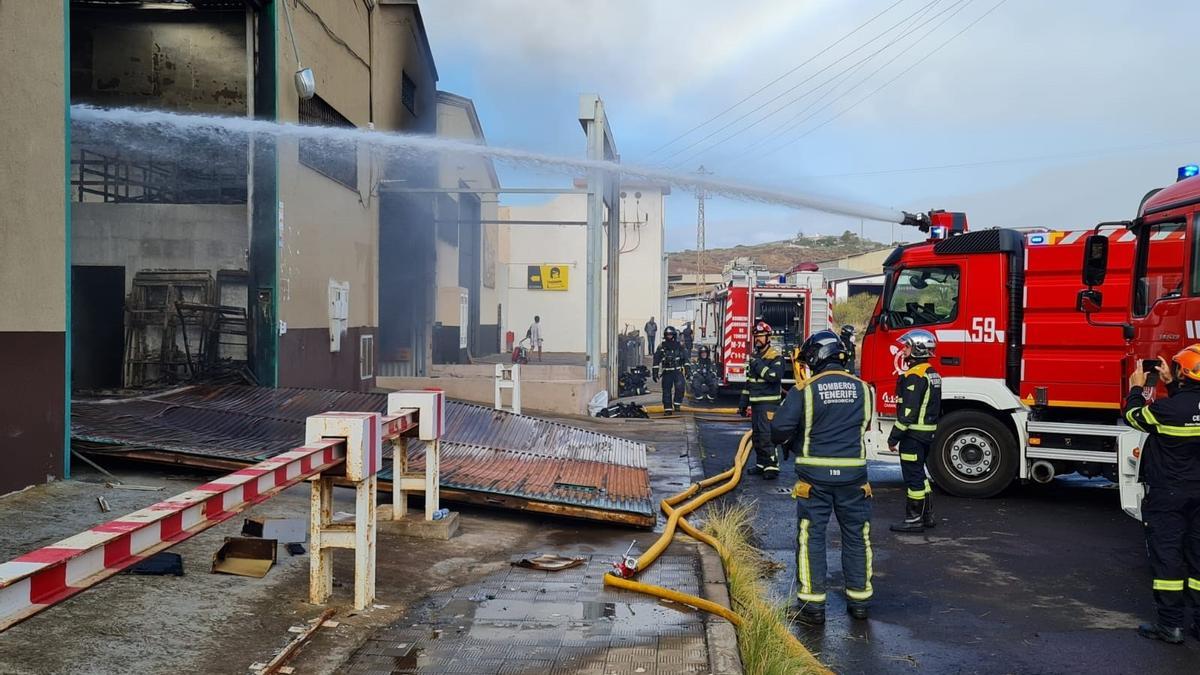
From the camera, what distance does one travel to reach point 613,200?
801 inches

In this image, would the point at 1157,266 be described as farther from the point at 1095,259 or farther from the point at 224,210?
the point at 224,210

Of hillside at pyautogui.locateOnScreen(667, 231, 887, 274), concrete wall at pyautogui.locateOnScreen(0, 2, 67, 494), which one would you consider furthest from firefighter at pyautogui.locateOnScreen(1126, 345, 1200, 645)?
hillside at pyautogui.locateOnScreen(667, 231, 887, 274)

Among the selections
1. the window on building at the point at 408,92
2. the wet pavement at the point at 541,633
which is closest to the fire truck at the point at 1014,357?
the wet pavement at the point at 541,633

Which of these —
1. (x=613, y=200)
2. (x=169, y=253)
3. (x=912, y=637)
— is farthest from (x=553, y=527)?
(x=613, y=200)

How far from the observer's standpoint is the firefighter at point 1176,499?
198 inches

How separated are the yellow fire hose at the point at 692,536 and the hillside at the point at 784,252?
250 feet

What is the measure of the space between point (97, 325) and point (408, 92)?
7.76m

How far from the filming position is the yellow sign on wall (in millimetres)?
37250

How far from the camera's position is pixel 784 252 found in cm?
9862

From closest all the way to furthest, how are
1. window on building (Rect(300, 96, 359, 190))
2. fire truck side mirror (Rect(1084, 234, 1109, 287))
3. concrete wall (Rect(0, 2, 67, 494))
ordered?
concrete wall (Rect(0, 2, 67, 494)) < fire truck side mirror (Rect(1084, 234, 1109, 287)) < window on building (Rect(300, 96, 359, 190))

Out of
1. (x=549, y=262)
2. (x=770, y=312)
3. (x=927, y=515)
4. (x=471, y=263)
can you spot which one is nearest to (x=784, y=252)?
(x=549, y=262)

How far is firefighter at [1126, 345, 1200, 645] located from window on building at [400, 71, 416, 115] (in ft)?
47.1

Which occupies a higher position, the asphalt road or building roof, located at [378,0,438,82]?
building roof, located at [378,0,438,82]

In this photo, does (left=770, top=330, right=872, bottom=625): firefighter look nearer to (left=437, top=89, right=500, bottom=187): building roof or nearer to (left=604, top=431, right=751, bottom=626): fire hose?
(left=604, top=431, right=751, bottom=626): fire hose
